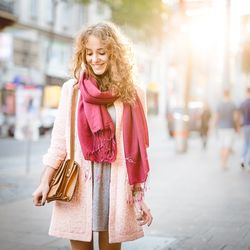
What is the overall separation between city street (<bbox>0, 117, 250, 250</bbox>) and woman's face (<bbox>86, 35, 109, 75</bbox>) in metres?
0.93

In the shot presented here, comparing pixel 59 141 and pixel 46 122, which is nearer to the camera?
pixel 59 141

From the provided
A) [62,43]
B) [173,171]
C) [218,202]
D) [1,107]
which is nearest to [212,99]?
[62,43]

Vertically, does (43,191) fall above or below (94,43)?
below

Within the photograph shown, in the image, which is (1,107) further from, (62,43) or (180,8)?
(180,8)

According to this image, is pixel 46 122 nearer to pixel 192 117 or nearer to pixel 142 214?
pixel 192 117

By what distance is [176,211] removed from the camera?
Answer: 8727 mm

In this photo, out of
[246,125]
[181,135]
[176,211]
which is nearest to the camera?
[176,211]

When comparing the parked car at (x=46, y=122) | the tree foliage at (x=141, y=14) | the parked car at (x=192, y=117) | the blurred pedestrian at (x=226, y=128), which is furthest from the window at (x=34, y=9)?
the blurred pedestrian at (x=226, y=128)

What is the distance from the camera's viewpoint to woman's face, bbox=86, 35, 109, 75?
12.4 feet

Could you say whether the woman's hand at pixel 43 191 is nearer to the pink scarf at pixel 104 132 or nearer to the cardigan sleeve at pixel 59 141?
the cardigan sleeve at pixel 59 141

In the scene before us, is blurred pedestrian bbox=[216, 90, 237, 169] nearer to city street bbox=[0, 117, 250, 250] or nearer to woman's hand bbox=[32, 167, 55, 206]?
city street bbox=[0, 117, 250, 250]

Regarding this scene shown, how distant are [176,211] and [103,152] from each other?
16.9 feet

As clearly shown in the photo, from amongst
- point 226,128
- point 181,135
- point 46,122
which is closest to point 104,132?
point 226,128

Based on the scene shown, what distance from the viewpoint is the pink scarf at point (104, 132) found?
371 centimetres
